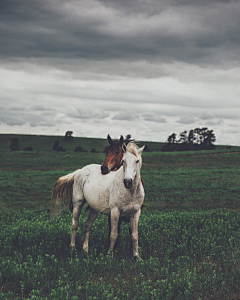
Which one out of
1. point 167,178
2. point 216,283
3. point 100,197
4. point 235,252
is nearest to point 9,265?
point 100,197

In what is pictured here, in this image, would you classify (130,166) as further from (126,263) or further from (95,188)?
(126,263)

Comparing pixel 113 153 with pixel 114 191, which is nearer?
pixel 114 191

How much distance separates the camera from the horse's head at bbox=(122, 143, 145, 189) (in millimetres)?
6285

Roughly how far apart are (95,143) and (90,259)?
4316 inches

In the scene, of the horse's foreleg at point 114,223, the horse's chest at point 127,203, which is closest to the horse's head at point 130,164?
the horse's chest at point 127,203

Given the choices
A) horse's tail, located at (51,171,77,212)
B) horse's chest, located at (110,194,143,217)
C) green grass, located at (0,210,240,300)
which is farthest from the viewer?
horse's tail, located at (51,171,77,212)

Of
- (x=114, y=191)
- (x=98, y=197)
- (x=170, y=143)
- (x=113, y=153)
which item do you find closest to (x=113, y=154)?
(x=113, y=153)

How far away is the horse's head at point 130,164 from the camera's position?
6.29 m

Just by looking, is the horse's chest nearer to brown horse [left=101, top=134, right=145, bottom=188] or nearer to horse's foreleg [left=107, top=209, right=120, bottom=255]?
horse's foreleg [left=107, top=209, right=120, bottom=255]

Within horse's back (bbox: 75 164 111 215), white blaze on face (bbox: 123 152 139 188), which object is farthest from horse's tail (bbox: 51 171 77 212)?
white blaze on face (bbox: 123 152 139 188)

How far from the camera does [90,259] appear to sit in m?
7.39

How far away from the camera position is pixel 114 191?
7.38m

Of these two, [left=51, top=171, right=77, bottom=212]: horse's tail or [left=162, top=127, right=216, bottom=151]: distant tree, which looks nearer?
[left=51, top=171, right=77, bottom=212]: horse's tail

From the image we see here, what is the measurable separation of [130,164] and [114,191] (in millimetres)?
1186
